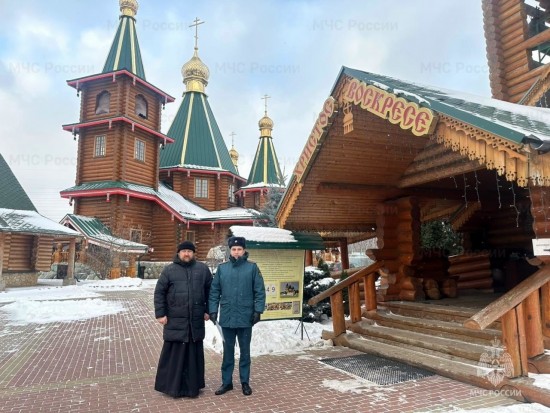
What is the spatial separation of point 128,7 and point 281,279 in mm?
30159

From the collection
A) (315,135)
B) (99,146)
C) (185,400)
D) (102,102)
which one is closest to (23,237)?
(99,146)

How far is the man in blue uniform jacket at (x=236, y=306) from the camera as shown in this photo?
4.96m

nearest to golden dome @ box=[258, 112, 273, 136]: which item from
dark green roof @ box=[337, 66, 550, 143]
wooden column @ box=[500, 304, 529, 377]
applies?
dark green roof @ box=[337, 66, 550, 143]

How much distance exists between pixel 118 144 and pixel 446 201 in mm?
22903

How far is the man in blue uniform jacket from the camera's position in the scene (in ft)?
16.3

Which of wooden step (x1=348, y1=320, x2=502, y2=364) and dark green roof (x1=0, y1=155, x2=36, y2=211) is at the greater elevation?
dark green roof (x1=0, y1=155, x2=36, y2=211)

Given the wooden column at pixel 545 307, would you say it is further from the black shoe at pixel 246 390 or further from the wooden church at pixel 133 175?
the wooden church at pixel 133 175

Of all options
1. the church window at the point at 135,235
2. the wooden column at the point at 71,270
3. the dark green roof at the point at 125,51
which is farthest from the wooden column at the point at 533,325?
the dark green roof at the point at 125,51

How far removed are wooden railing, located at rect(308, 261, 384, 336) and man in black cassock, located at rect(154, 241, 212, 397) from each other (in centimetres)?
328

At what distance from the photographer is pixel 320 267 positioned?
12031 mm

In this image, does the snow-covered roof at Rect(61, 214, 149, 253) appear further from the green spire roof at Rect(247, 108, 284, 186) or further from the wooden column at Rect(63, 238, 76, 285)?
the green spire roof at Rect(247, 108, 284, 186)

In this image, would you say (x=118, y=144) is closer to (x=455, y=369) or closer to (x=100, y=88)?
(x=100, y=88)

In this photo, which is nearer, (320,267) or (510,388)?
(510,388)

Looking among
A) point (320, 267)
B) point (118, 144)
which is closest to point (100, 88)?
point (118, 144)
